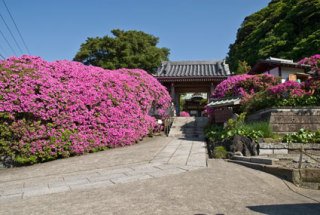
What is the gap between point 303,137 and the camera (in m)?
9.45

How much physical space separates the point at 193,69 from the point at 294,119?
50.4 ft

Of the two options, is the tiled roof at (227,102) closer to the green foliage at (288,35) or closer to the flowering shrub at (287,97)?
the flowering shrub at (287,97)

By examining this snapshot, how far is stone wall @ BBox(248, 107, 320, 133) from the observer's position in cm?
1038

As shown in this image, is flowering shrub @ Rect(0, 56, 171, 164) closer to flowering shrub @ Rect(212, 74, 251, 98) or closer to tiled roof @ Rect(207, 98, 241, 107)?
tiled roof @ Rect(207, 98, 241, 107)

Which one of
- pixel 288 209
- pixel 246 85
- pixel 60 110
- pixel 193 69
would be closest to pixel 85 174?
pixel 60 110

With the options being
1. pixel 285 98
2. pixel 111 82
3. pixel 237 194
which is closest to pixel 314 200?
pixel 237 194

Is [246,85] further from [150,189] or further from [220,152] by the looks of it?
[150,189]

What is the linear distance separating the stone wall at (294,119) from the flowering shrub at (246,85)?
11.1 ft

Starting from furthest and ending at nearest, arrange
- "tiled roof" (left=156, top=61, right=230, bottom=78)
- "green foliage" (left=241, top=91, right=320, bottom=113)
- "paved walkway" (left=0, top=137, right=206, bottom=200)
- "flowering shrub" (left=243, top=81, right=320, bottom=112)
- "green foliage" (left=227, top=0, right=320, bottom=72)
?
1. "green foliage" (left=227, top=0, right=320, bottom=72)
2. "tiled roof" (left=156, top=61, right=230, bottom=78)
3. "flowering shrub" (left=243, top=81, right=320, bottom=112)
4. "green foliage" (left=241, top=91, right=320, bottom=113)
5. "paved walkway" (left=0, top=137, right=206, bottom=200)

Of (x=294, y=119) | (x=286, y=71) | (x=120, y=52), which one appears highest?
(x=120, y=52)

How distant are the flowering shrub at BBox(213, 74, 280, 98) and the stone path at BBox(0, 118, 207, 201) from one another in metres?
6.32

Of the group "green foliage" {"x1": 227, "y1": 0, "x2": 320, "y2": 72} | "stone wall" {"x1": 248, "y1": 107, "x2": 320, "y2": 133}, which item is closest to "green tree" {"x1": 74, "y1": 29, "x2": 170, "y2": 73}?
"green foliage" {"x1": 227, "y1": 0, "x2": 320, "y2": 72}

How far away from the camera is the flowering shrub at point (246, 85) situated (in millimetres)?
14781

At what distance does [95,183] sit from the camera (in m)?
6.57
